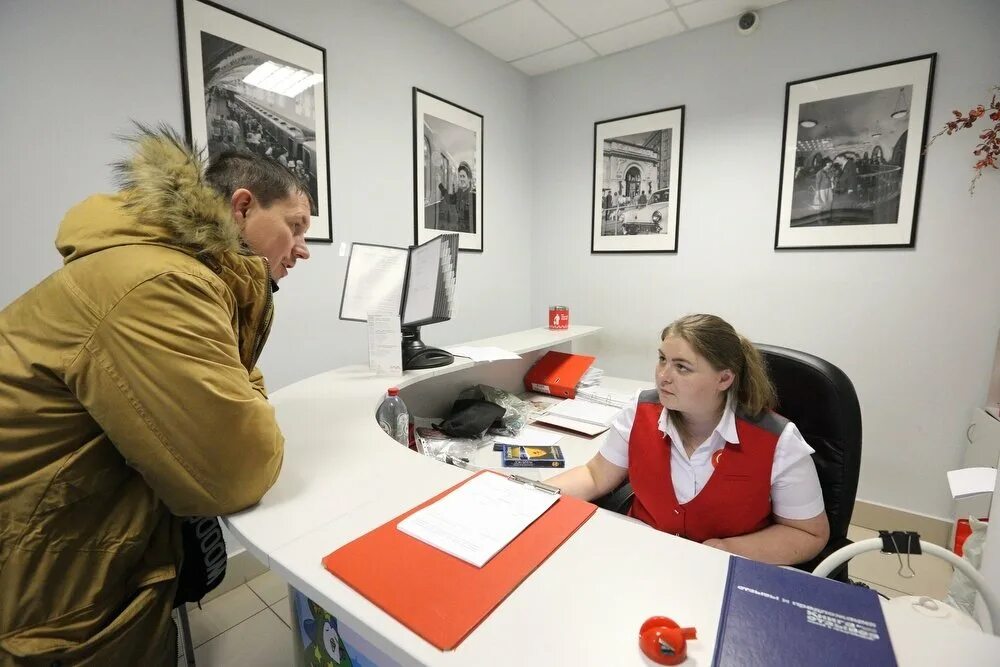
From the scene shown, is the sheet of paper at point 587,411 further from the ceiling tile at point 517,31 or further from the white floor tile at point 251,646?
the ceiling tile at point 517,31

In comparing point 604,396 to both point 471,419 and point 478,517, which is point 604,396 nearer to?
point 471,419

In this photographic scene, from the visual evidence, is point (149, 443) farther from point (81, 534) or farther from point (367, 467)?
point (367, 467)

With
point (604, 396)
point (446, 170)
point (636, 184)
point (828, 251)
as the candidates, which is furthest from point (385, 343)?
point (828, 251)

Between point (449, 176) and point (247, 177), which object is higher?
point (449, 176)

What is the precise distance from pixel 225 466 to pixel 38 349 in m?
0.36

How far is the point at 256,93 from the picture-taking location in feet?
6.33

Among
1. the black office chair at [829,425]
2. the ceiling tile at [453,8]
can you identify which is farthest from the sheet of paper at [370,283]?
the ceiling tile at [453,8]

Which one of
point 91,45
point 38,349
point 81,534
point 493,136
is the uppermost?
point 493,136

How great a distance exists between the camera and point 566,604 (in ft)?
1.97

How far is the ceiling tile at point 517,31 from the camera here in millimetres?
2584

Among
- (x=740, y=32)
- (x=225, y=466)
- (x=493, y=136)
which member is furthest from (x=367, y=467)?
(x=740, y=32)

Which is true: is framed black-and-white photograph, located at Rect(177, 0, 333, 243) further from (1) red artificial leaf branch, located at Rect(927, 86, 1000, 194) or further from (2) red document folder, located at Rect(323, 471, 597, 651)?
(1) red artificial leaf branch, located at Rect(927, 86, 1000, 194)

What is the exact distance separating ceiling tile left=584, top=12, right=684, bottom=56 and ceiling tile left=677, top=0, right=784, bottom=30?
0.07 meters

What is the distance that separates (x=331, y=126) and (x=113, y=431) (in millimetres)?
1917
